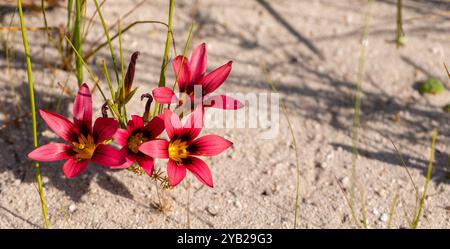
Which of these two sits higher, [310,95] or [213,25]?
[213,25]

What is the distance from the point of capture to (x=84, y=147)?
172 cm

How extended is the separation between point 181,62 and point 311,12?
1328 mm

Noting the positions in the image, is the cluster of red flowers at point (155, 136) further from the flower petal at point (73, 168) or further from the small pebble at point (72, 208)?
the small pebble at point (72, 208)

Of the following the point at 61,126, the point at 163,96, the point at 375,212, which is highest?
the point at 163,96

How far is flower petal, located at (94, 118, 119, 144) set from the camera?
Result: 1.62 m

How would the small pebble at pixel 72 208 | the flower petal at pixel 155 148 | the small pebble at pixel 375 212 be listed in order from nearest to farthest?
the flower petal at pixel 155 148, the small pebble at pixel 72 208, the small pebble at pixel 375 212

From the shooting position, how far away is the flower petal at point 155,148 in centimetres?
157

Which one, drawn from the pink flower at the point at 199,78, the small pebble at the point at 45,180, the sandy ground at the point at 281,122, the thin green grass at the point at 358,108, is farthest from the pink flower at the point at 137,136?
the thin green grass at the point at 358,108

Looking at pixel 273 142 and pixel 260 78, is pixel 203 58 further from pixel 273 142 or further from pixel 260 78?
pixel 260 78

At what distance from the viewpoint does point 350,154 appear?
219cm

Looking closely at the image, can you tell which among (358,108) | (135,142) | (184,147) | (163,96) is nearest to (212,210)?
(184,147)

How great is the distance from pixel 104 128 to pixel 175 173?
242mm

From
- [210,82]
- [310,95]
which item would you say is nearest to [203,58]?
[210,82]

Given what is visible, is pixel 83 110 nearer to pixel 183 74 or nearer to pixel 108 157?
pixel 108 157
